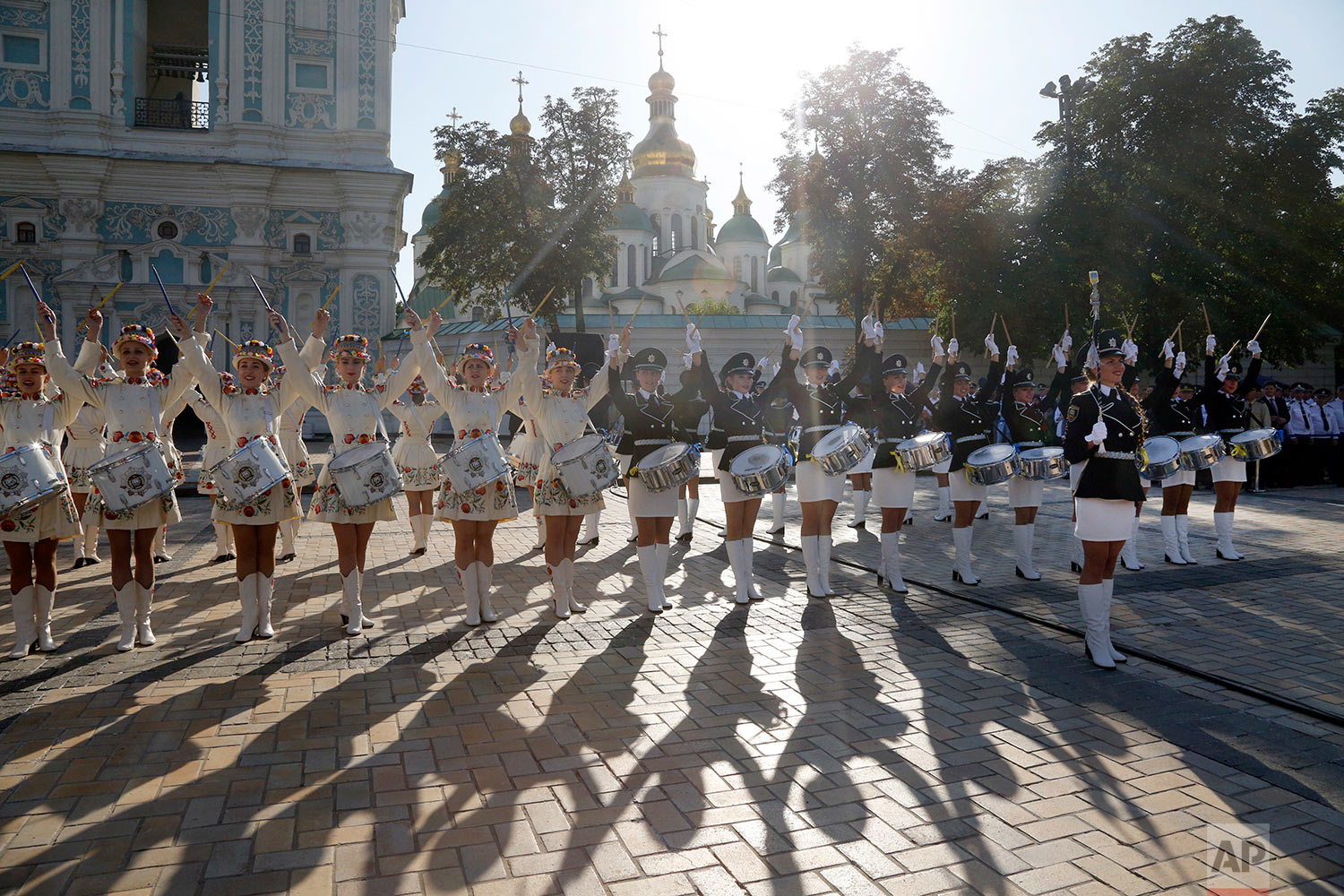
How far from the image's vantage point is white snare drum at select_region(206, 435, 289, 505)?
6.33 metres

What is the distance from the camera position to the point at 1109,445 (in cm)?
649

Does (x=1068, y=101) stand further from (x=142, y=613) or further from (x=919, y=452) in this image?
(x=142, y=613)

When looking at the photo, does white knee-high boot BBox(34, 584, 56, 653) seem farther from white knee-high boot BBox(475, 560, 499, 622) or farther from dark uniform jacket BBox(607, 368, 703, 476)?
dark uniform jacket BBox(607, 368, 703, 476)

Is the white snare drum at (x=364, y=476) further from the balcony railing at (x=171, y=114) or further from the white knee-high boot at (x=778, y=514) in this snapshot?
the balcony railing at (x=171, y=114)

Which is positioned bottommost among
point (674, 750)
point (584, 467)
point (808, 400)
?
point (674, 750)

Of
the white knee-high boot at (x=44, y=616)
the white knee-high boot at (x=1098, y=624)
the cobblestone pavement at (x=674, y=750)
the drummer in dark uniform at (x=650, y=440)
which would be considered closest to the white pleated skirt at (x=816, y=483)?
the cobblestone pavement at (x=674, y=750)

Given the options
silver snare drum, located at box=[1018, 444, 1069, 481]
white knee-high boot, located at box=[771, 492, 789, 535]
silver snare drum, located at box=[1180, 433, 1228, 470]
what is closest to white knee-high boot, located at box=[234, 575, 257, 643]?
silver snare drum, located at box=[1018, 444, 1069, 481]

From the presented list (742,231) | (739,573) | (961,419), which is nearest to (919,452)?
(961,419)

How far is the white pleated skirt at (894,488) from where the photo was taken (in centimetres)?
872

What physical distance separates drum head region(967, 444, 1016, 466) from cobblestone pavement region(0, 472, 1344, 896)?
1.26 m

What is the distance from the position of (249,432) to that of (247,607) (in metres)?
1.27

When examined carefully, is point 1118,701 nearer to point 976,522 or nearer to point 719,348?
point 976,522

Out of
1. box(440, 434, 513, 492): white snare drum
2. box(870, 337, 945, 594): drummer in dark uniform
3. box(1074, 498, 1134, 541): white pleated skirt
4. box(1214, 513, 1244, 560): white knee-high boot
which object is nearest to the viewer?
box(1074, 498, 1134, 541): white pleated skirt

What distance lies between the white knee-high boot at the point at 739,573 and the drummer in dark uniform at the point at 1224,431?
560 centimetres
